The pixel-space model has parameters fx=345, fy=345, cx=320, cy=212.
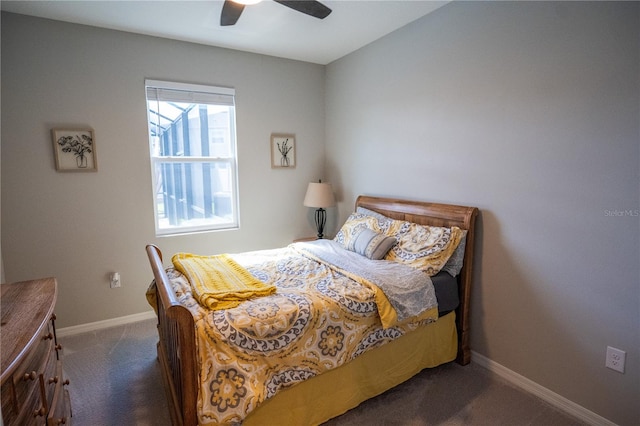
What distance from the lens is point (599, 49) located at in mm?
1770

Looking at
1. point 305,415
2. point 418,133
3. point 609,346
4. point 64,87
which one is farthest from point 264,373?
point 64,87

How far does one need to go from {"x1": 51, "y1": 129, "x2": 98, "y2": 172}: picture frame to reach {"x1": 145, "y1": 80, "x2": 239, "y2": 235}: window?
46 cm

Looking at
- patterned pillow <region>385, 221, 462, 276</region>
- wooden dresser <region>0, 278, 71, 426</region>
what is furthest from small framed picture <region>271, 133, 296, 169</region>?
wooden dresser <region>0, 278, 71, 426</region>

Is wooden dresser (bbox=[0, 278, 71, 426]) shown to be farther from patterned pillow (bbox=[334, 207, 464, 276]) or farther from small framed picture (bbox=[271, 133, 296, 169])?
small framed picture (bbox=[271, 133, 296, 169])

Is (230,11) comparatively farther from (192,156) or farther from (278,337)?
(278,337)

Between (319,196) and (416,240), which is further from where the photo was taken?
(319,196)

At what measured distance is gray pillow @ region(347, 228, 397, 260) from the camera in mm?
2609

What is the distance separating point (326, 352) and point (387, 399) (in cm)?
62

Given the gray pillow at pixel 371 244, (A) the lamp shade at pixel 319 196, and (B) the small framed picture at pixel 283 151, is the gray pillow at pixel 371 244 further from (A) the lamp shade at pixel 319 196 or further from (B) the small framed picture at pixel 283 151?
(B) the small framed picture at pixel 283 151

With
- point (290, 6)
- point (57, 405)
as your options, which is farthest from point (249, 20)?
point (57, 405)

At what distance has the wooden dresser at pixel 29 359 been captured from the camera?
102 cm

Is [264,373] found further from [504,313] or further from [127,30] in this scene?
[127,30]

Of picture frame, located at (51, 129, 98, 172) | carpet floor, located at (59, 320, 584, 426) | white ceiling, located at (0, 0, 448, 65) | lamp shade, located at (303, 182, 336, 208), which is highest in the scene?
white ceiling, located at (0, 0, 448, 65)

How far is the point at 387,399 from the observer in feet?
6.91
